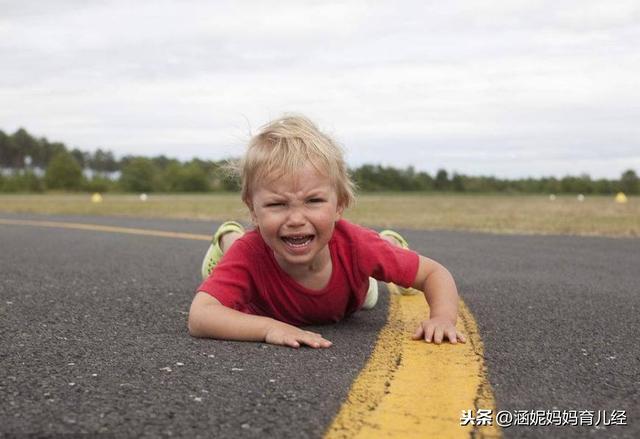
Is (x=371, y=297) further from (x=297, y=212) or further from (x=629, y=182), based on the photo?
(x=629, y=182)

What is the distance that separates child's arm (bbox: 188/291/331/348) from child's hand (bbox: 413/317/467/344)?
17.0 inches

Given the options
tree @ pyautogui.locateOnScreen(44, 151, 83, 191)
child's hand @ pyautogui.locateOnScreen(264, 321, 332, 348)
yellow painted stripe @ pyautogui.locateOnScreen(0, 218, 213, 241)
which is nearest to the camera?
A: child's hand @ pyautogui.locateOnScreen(264, 321, 332, 348)

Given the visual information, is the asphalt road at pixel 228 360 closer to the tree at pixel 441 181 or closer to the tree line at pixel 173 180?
the tree line at pixel 173 180

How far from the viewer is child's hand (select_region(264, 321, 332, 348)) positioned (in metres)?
2.87

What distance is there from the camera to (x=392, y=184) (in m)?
83.1

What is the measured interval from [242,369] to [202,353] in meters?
0.30

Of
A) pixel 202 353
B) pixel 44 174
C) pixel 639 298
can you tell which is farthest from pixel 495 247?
pixel 44 174

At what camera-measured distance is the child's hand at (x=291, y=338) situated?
2.87 m

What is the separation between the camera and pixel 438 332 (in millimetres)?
3047

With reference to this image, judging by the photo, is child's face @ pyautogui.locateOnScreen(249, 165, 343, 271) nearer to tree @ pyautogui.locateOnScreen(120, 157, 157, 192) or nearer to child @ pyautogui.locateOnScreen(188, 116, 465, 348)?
child @ pyautogui.locateOnScreen(188, 116, 465, 348)

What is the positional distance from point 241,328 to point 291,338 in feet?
0.74

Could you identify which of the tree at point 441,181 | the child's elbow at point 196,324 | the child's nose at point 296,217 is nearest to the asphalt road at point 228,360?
the child's elbow at point 196,324

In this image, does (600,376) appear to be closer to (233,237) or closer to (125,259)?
(233,237)

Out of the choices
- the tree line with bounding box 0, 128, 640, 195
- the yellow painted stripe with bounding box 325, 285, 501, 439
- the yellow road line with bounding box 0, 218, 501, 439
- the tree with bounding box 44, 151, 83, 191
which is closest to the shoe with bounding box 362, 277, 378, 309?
the yellow road line with bounding box 0, 218, 501, 439
